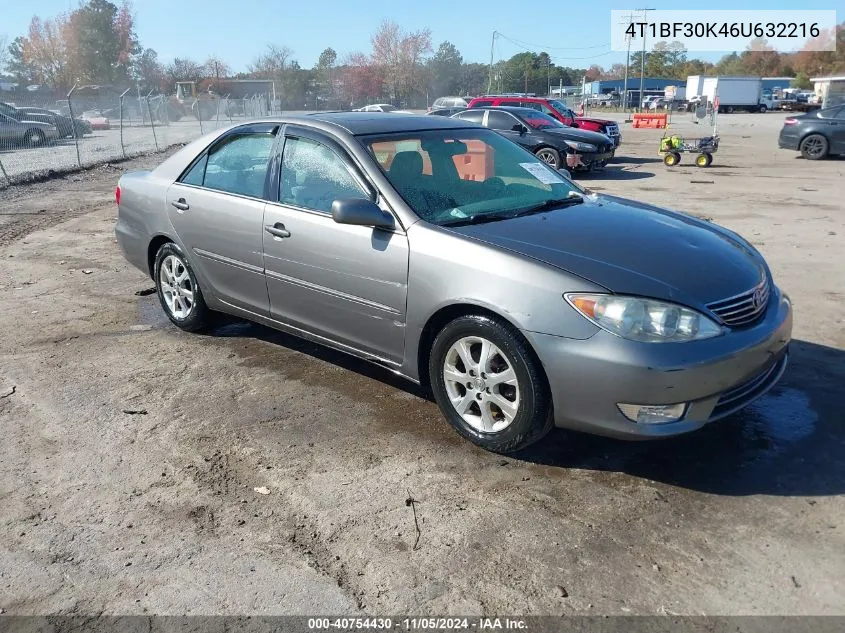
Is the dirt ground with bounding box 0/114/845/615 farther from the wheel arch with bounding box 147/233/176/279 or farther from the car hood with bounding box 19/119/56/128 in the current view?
the car hood with bounding box 19/119/56/128

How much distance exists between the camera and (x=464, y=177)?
421 centimetres

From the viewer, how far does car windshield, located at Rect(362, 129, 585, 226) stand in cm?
391

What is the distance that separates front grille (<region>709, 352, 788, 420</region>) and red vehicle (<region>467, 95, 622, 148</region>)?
55.7 feet

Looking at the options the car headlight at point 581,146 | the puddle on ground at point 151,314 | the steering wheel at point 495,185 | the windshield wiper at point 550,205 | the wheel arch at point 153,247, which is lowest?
the puddle on ground at point 151,314

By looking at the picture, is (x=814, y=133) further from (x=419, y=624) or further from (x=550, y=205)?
(x=419, y=624)

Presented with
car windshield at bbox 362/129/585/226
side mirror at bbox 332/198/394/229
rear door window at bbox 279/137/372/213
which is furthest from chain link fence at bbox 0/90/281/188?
side mirror at bbox 332/198/394/229

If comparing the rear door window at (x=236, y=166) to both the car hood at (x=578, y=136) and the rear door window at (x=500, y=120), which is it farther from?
the rear door window at (x=500, y=120)

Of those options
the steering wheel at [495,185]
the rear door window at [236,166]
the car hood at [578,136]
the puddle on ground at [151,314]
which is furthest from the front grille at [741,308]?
the car hood at [578,136]

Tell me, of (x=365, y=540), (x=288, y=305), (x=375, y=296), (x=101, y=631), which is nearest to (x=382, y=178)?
(x=375, y=296)

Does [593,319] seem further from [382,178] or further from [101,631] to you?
[101,631]

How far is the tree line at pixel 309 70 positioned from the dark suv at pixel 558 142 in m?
46.1

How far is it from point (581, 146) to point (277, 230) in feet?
40.1

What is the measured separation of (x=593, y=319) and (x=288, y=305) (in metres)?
2.04

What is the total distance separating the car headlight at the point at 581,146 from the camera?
15.3 metres
